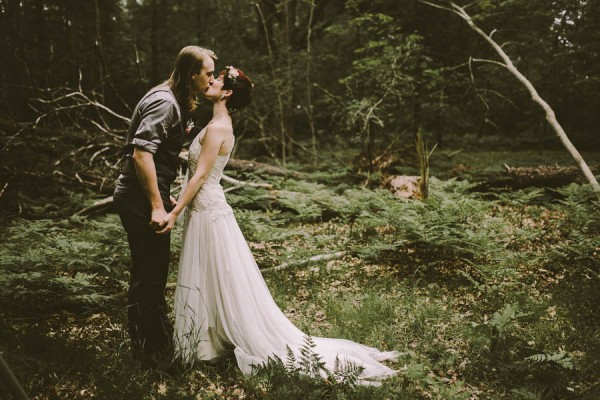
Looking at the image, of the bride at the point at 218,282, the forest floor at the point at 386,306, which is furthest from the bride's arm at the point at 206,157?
the forest floor at the point at 386,306

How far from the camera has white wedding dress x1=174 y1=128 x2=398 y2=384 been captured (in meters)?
3.50

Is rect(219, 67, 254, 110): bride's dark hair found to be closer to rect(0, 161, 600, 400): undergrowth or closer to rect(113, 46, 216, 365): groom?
rect(113, 46, 216, 365): groom

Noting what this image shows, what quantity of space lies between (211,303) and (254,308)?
1.15ft

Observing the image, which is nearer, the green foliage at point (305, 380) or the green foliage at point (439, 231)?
the green foliage at point (305, 380)

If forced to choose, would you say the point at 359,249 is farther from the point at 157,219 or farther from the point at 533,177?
the point at 533,177

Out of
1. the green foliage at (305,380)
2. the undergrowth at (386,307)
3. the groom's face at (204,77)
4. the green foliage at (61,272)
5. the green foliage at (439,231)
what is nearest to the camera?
the green foliage at (305,380)

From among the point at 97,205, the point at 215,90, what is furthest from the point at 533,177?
the point at 97,205

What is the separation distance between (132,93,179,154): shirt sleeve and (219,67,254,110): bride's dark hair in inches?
23.7

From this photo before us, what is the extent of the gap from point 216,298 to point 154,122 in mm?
1460

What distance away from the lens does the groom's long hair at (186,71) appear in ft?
10.4

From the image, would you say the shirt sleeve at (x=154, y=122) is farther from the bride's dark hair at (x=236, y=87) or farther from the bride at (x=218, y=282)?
the bride's dark hair at (x=236, y=87)

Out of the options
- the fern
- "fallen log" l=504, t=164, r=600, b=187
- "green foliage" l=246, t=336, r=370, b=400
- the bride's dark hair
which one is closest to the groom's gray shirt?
the bride's dark hair

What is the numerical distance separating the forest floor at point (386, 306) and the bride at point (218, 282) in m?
0.24

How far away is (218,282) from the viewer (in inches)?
139
